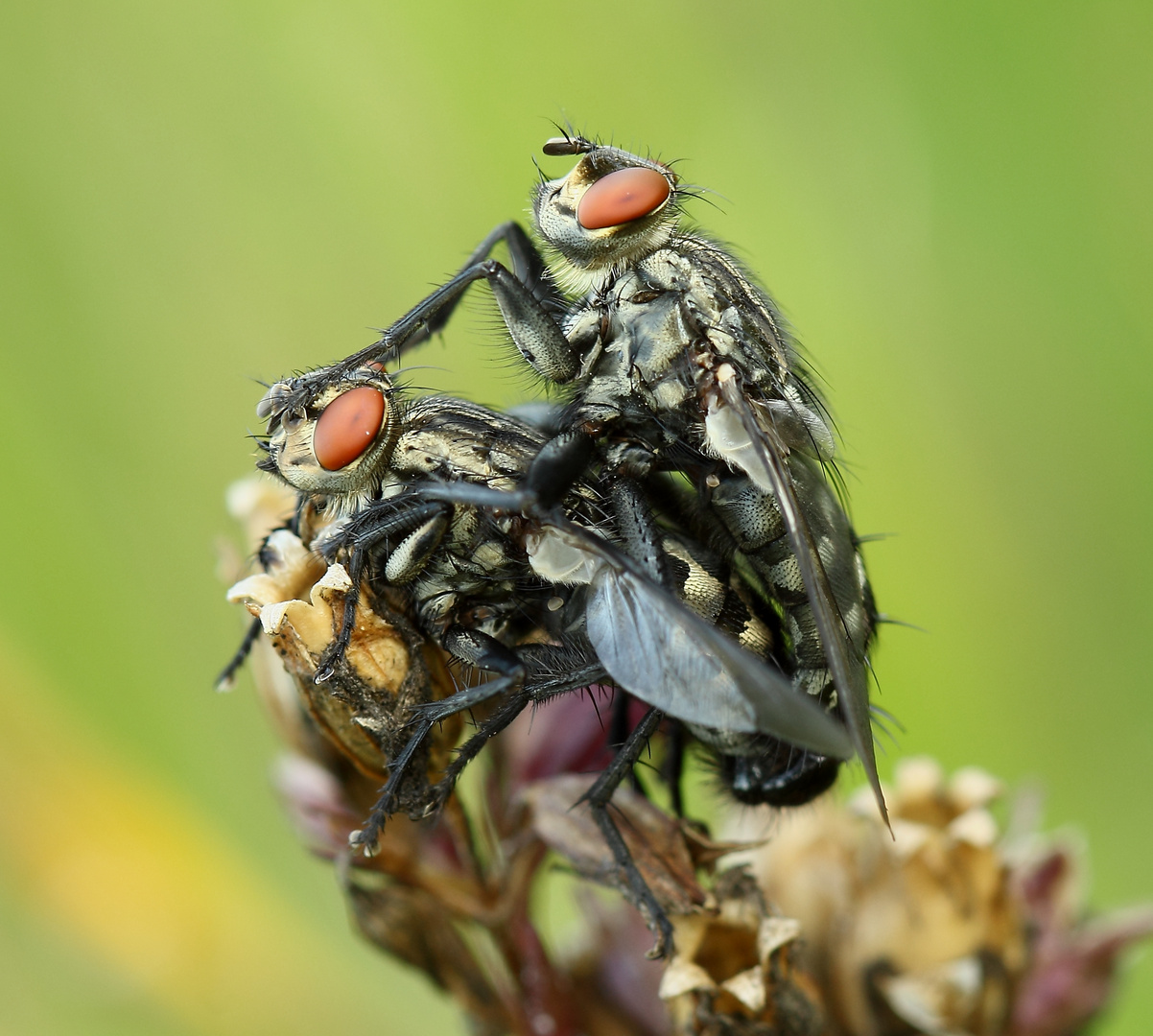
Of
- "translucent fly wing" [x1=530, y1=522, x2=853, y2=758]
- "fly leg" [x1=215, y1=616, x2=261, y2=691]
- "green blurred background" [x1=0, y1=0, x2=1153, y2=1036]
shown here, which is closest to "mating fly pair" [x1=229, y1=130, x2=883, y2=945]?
"translucent fly wing" [x1=530, y1=522, x2=853, y2=758]

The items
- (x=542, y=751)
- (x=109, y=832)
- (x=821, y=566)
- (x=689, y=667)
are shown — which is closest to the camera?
(x=689, y=667)

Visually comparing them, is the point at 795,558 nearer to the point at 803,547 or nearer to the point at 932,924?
the point at 803,547

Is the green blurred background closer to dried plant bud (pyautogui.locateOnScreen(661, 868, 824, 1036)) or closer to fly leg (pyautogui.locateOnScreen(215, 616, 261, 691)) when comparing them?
fly leg (pyautogui.locateOnScreen(215, 616, 261, 691))

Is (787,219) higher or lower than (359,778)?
higher

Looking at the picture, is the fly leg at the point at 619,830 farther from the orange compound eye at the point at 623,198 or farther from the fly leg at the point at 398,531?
the orange compound eye at the point at 623,198

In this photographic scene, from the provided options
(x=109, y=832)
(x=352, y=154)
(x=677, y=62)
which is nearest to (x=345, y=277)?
(x=352, y=154)

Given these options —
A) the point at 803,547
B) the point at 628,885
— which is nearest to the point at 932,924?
the point at 628,885

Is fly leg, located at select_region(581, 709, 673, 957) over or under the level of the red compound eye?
under

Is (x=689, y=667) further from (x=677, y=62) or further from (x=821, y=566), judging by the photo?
(x=677, y=62)
